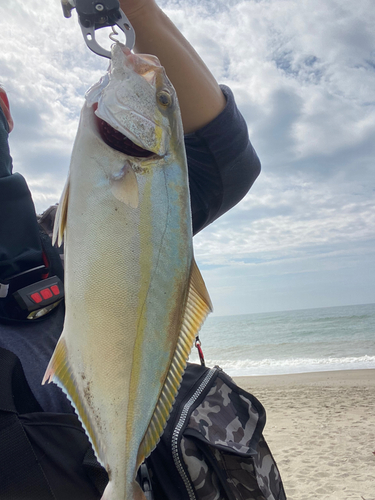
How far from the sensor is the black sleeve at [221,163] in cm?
174

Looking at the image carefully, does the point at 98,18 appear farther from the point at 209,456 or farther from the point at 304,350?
the point at 304,350

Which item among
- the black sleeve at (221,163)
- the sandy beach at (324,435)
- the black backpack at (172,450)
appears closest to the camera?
the black backpack at (172,450)

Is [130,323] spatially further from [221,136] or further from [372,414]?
[372,414]

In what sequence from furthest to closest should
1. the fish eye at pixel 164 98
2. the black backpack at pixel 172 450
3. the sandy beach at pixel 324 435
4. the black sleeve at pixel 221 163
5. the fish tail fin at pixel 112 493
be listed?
the sandy beach at pixel 324 435, the black sleeve at pixel 221 163, the fish eye at pixel 164 98, the black backpack at pixel 172 450, the fish tail fin at pixel 112 493

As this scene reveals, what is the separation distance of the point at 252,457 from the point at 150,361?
2.61 feet

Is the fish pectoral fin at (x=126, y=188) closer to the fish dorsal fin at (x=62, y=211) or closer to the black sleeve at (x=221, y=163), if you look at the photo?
the fish dorsal fin at (x=62, y=211)

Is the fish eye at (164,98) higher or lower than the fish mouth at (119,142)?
higher

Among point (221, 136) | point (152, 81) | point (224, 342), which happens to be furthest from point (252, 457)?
point (224, 342)

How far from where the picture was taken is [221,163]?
1.79m

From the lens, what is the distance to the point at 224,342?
105ft

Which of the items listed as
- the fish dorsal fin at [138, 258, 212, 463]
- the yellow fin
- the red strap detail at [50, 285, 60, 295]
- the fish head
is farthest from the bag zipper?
the fish head

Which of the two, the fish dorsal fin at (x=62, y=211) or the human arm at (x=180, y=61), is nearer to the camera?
the fish dorsal fin at (x=62, y=211)

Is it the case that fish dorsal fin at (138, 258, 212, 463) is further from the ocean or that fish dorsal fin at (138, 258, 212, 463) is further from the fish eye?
the ocean

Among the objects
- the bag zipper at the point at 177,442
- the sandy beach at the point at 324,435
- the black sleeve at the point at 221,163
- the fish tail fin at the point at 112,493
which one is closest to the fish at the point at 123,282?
the fish tail fin at the point at 112,493
